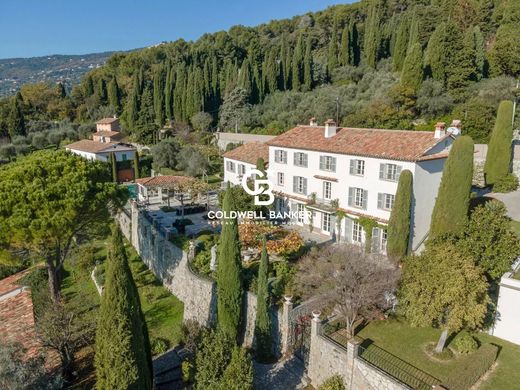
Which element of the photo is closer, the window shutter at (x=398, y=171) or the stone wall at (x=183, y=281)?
the stone wall at (x=183, y=281)

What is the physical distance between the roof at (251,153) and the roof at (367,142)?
4292 mm

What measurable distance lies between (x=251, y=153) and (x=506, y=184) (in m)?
24.0

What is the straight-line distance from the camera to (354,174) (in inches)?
1065

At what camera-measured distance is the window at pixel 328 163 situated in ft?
93.5

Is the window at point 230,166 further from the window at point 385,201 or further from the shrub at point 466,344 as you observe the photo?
the shrub at point 466,344

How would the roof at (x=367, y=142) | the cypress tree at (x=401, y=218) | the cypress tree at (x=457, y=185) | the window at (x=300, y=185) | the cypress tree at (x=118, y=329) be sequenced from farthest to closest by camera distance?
1. the window at (x=300, y=185)
2. the roof at (x=367, y=142)
3. the cypress tree at (x=401, y=218)
4. the cypress tree at (x=457, y=185)
5. the cypress tree at (x=118, y=329)

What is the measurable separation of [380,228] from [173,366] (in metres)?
16.3

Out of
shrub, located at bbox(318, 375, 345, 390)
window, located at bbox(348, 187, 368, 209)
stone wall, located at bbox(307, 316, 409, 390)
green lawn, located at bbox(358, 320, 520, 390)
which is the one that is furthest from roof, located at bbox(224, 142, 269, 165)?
shrub, located at bbox(318, 375, 345, 390)

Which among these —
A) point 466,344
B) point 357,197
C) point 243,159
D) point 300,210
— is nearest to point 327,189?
point 357,197

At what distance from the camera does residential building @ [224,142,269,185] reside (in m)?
37.4

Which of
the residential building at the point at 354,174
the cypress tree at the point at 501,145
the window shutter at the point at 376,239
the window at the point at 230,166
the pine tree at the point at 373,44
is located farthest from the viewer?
the pine tree at the point at 373,44

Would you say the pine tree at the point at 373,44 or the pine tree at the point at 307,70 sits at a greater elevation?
the pine tree at the point at 373,44

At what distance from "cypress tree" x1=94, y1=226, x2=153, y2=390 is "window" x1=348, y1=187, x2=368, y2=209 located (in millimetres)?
18779

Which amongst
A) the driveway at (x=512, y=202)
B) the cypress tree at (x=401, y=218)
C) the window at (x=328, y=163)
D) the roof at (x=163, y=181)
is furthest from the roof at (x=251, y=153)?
the driveway at (x=512, y=202)
